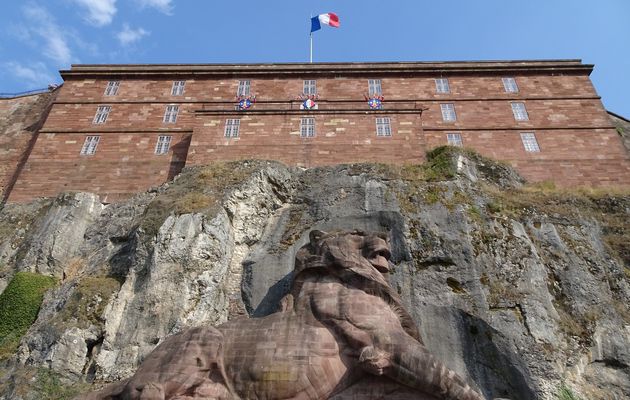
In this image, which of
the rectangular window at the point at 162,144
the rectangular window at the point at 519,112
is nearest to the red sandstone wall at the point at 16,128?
the rectangular window at the point at 162,144

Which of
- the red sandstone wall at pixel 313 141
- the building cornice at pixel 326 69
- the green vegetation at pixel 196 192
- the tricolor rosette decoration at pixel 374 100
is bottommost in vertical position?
the green vegetation at pixel 196 192

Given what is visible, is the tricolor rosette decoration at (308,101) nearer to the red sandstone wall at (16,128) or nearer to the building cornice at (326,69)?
the building cornice at (326,69)

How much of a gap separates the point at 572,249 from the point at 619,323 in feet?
9.22

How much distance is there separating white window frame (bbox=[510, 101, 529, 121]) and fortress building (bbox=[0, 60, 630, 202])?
0.30ft

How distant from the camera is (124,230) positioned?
1820cm

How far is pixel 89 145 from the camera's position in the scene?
80.4ft

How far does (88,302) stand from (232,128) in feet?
35.3

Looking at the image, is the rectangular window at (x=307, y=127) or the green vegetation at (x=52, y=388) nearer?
the green vegetation at (x=52, y=388)

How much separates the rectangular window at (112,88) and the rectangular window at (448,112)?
56.1 ft

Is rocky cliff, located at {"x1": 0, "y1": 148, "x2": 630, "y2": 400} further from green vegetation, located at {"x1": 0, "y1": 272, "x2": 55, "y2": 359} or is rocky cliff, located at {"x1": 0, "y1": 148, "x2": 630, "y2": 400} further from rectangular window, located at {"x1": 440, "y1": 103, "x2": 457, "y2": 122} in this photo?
rectangular window, located at {"x1": 440, "y1": 103, "x2": 457, "y2": 122}

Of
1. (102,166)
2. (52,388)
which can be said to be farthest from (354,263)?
(102,166)

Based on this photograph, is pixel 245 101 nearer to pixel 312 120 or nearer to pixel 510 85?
pixel 312 120

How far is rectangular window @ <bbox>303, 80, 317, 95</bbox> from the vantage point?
2730 centimetres

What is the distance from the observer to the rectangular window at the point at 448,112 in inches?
1041
